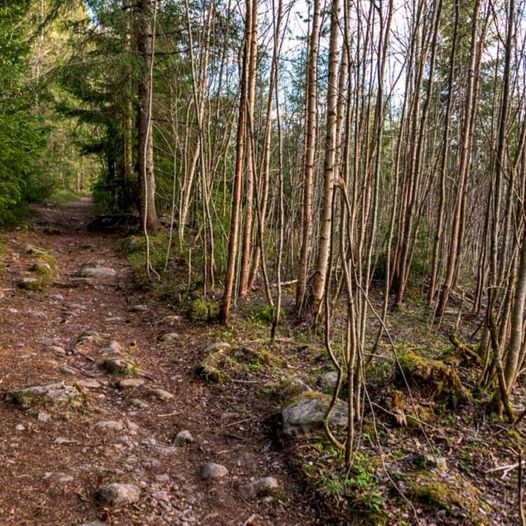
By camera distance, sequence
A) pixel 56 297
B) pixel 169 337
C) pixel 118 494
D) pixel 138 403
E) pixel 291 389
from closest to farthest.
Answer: pixel 118 494
pixel 138 403
pixel 291 389
pixel 169 337
pixel 56 297

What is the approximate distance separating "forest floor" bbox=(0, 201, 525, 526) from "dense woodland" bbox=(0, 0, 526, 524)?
4.1 inches

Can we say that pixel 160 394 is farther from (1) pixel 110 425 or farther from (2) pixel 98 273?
(2) pixel 98 273

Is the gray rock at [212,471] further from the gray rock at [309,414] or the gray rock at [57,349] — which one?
the gray rock at [57,349]

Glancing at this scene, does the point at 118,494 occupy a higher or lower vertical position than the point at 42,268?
lower

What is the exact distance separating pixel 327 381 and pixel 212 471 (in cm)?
163

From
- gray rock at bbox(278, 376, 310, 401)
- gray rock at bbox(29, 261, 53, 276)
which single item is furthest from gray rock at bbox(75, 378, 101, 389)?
gray rock at bbox(29, 261, 53, 276)

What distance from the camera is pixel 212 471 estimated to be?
2945mm

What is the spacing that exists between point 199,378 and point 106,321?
6.73 ft

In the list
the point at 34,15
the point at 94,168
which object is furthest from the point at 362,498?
the point at 94,168

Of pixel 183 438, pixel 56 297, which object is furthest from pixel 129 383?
pixel 56 297

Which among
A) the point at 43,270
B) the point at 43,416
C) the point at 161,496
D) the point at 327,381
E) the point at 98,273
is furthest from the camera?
the point at 98,273

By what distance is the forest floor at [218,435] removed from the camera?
2533 millimetres

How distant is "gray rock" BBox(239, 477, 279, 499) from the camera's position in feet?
9.07

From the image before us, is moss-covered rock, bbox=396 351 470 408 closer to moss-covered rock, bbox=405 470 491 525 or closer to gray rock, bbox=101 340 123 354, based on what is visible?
moss-covered rock, bbox=405 470 491 525
